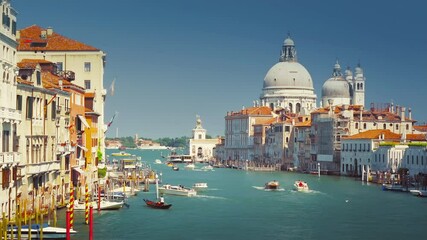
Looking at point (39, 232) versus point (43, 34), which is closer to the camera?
point (39, 232)

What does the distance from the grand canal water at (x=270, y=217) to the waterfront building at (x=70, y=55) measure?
5854 mm

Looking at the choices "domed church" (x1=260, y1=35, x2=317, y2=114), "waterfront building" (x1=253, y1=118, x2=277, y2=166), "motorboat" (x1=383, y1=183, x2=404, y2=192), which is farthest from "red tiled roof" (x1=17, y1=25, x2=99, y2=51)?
"domed church" (x1=260, y1=35, x2=317, y2=114)

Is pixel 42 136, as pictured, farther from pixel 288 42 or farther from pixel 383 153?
pixel 288 42

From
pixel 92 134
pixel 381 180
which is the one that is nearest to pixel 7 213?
pixel 92 134

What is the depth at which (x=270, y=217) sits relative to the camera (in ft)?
124

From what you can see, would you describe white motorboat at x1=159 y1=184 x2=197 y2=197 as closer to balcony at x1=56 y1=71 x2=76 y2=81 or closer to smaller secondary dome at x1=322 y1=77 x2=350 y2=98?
balcony at x1=56 y1=71 x2=76 y2=81

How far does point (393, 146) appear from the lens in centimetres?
6756

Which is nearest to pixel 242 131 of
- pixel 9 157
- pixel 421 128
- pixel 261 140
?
pixel 261 140

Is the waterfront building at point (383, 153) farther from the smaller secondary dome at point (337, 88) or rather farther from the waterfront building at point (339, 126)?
the smaller secondary dome at point (337, 88)

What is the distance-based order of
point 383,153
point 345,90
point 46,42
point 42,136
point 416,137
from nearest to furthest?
point 42,136 < point 46,42 < point 383,153 < point 416,137 < point 345,90

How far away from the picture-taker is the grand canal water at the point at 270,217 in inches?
1245

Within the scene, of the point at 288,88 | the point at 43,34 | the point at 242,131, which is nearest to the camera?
the point at 43,34

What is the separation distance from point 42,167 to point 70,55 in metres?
14.6

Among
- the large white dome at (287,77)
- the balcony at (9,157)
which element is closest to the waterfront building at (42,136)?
the balcony at (9,157)
